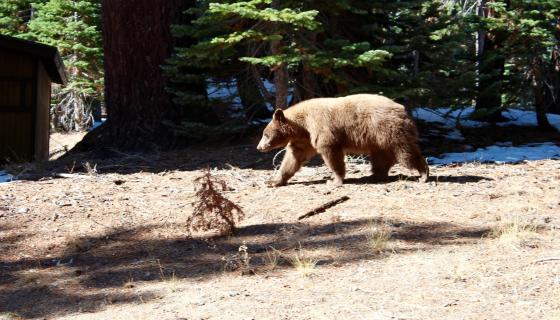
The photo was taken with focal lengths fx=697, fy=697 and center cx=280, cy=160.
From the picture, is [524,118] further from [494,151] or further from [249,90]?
[249,90]

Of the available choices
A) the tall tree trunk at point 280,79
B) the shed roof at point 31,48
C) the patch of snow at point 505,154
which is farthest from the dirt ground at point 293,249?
the shed roof at point 31,48

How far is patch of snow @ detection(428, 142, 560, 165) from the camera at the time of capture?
475 inches

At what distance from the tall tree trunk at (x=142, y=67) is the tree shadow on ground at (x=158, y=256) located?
6.57 metres

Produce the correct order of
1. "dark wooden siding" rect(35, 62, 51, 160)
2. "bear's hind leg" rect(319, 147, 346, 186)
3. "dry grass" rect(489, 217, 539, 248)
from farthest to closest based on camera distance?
"dark wooden siding" rect(35, 62, 51, 160) < "bear's hind leg" rect(319, 147, 346, 186) < "dry grass" rect(489, 217, 539, 248)

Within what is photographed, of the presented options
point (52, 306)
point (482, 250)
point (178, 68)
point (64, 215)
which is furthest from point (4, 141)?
point (482, 250)

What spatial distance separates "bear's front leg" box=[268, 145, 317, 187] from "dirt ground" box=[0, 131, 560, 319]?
203 mm

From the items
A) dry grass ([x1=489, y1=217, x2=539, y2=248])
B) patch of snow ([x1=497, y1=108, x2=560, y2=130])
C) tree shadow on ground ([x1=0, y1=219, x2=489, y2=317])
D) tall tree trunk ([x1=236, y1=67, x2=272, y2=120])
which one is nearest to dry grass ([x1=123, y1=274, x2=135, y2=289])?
tree shadow on ground ([x1=0, y1=219, x2=489, y2=317])

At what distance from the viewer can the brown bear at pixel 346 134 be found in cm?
913

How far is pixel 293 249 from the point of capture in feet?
21.9

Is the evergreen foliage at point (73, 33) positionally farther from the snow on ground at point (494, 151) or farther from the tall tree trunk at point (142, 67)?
the snow on ground at point (494, 151)

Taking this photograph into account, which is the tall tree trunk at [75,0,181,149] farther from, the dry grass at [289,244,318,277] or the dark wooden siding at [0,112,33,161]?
the dry grass at [289,244,318,277]

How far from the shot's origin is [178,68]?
1385 centimetres

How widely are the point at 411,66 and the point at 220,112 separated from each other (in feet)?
13.8

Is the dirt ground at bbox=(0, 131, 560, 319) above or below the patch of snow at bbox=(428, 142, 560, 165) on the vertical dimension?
below
